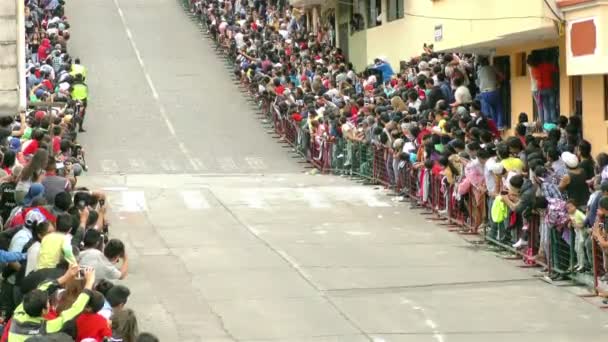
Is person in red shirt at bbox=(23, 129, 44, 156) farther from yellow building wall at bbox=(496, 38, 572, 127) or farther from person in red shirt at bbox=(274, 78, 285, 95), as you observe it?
person in red shirt at bbox=(274, 78, 285, 95)

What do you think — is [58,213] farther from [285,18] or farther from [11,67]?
[285,18]

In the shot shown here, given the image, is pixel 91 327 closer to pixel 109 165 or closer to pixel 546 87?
pixel 546 87

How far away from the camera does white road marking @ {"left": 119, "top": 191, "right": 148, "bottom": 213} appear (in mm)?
25734

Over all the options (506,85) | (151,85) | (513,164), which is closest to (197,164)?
(506,85)

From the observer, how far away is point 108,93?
45281mm

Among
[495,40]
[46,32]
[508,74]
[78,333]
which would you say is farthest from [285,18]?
[78,333]

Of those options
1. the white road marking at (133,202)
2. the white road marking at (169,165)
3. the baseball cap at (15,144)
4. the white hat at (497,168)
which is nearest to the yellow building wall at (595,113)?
the white hat at (497,168)

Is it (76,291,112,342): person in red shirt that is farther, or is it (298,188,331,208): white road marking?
(298,188,331,208): white road marking

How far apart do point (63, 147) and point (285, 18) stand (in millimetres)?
31716

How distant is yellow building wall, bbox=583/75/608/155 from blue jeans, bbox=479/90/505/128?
5135 millimetres

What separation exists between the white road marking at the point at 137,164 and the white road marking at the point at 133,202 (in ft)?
19.5

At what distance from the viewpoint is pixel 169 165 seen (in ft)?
114

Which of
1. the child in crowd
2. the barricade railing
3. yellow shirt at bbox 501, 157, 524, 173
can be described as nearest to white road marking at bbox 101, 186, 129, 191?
yellow shirt at bbox 501, 157, 524, 173

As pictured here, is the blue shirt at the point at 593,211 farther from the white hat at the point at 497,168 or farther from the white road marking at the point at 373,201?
the white road marking at the point at 373,201
